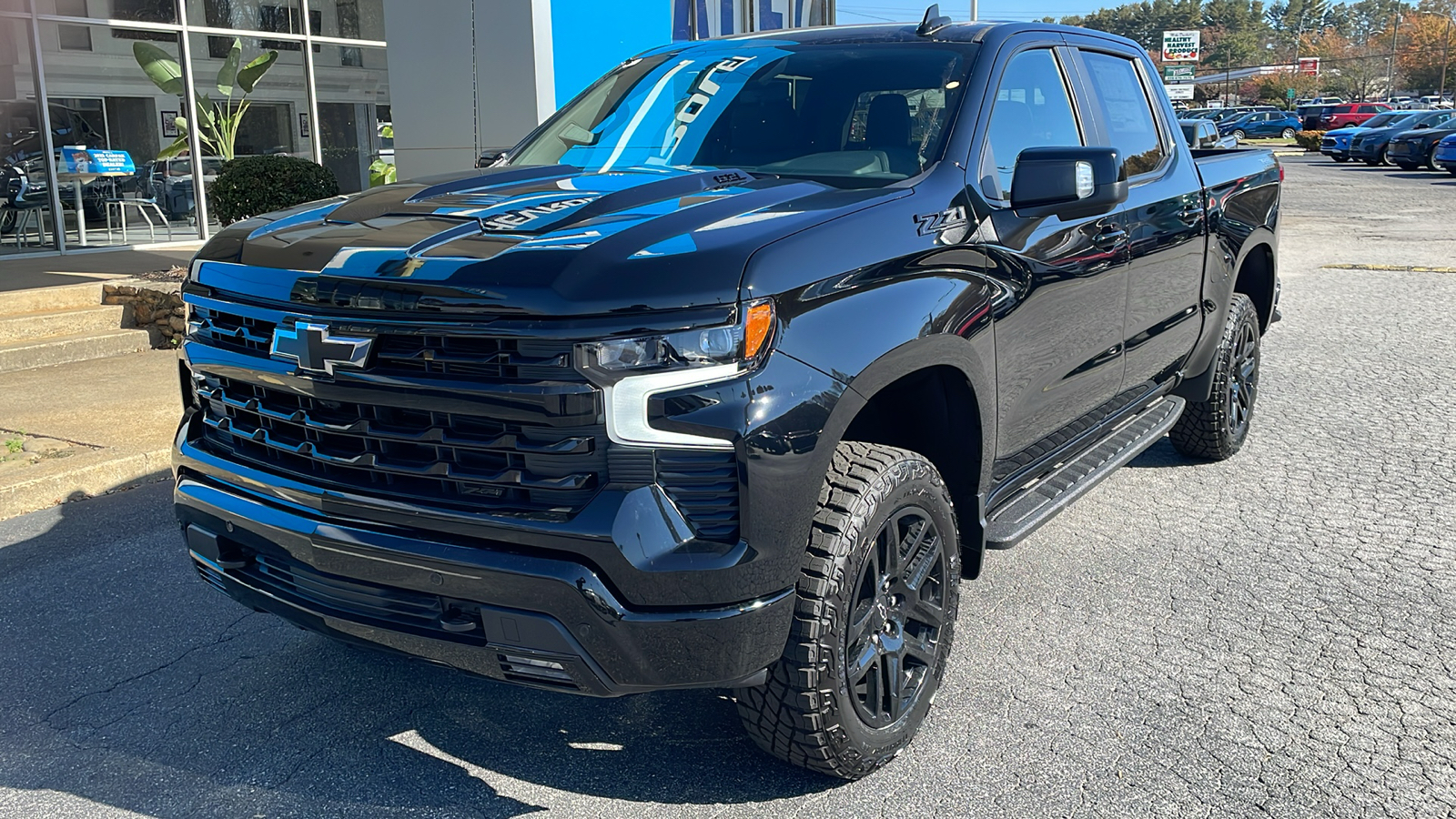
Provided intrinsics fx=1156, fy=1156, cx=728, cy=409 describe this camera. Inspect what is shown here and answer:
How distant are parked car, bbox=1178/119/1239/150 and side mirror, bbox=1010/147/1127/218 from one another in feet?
8.76

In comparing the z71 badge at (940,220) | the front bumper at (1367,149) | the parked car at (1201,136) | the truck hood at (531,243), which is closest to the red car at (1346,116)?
the front bumper at (1367,149)

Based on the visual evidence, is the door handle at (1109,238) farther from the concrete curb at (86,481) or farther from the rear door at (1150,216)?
the concrete curb at (86,481)

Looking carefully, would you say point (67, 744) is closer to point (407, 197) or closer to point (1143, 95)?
point (407, 197)

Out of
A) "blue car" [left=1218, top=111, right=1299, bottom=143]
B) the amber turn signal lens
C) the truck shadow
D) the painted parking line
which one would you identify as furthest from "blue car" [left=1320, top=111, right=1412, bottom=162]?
the amber turn signal lens

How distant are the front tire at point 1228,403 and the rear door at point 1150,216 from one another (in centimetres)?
50

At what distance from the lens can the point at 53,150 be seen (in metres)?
12.9

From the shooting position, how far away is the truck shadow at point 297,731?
2895mm

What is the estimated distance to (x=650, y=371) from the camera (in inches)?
93.4

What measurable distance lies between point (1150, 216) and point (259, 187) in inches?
300

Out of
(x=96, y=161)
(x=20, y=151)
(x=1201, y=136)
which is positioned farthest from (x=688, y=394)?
(x=96, y=161)

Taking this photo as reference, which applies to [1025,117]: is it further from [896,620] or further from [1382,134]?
[1382,134]

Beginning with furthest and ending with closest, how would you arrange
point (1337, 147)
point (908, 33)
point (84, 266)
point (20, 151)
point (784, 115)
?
point (1337, 147), point (20, 151), point (84, 266), point (908, 33), point (784, 115)

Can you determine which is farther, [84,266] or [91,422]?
[84,266]

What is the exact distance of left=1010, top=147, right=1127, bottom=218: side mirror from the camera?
3.25 m
